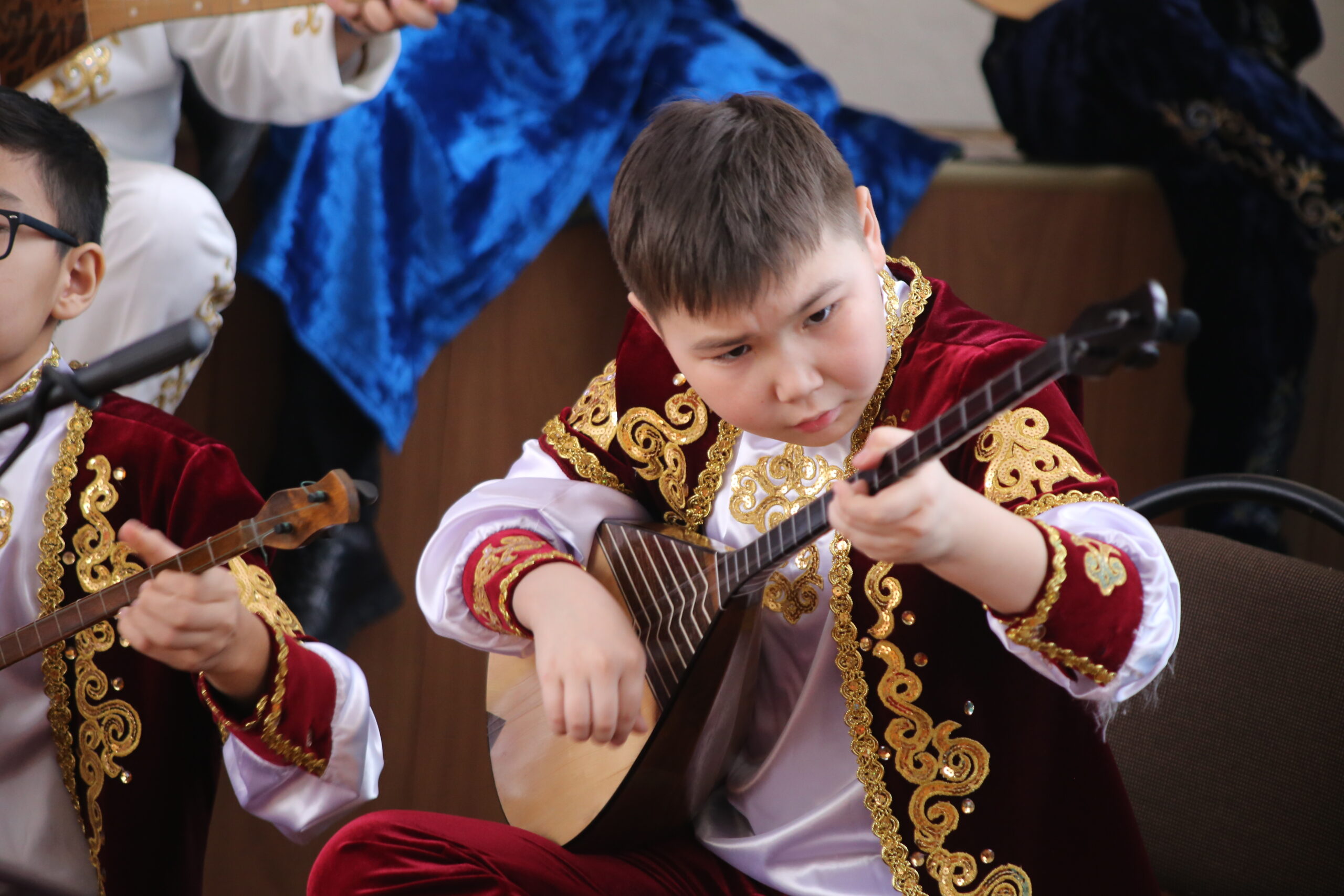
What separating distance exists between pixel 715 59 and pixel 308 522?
1193 millimetres

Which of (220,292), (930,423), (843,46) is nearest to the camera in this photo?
(930,423)

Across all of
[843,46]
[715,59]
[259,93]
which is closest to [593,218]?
[715,59]

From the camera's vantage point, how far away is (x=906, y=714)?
0.96 m

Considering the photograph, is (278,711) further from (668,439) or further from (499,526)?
(668,439)

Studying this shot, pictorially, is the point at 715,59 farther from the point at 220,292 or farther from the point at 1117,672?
the point at 1117,672

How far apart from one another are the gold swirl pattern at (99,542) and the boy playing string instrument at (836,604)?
28 cm

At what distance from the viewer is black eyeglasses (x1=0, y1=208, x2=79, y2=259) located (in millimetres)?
1042

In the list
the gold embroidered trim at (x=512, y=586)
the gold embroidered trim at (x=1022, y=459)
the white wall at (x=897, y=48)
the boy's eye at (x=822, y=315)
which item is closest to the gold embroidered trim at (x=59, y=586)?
the gold embroidered trim at (x=512, y=586)

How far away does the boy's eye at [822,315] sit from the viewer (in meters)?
0.91

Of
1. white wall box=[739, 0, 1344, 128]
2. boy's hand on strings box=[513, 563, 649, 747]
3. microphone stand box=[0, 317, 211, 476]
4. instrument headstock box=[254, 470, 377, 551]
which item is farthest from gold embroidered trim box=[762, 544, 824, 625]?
white wall box=[739, 0, 1344, 128]

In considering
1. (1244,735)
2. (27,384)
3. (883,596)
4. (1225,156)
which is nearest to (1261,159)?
(1225,156)

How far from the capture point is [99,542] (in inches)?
42.1

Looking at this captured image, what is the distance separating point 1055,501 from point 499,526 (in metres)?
0.49

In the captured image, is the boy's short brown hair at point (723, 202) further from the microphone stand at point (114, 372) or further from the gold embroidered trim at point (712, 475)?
the microphone stand at point (114, 372)
